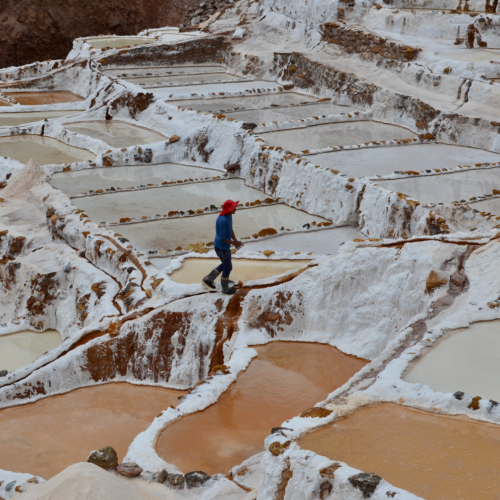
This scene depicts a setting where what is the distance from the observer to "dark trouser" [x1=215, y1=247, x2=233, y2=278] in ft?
21.9

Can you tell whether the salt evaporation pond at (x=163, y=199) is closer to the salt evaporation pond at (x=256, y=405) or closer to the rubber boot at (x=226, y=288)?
the rubber boot at (x=226, y=288)

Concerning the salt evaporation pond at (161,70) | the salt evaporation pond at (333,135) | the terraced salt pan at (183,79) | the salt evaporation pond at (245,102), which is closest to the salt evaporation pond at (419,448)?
the salt evaporation pond at (333,135)

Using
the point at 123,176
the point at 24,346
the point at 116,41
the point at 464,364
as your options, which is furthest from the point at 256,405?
the point at 116,41

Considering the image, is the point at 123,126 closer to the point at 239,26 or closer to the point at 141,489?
the point at 239,26

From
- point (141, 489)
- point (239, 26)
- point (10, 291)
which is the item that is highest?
point (239, 26)

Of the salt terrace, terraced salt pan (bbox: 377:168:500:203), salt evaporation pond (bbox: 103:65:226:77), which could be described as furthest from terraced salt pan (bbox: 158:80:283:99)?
terraced salt pan (bbox: 377:168:500:203)

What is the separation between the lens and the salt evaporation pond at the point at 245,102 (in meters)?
14.4

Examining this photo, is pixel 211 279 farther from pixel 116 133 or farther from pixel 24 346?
pixel 116 133

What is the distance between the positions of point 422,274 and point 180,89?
35.0 feet

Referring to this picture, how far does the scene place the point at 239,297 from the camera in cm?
706

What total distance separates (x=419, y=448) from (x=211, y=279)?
3.36 m

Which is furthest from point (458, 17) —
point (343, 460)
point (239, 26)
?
point (343, 460)

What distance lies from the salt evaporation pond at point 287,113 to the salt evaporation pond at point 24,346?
6099 millimetres

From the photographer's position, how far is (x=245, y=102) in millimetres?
14891
